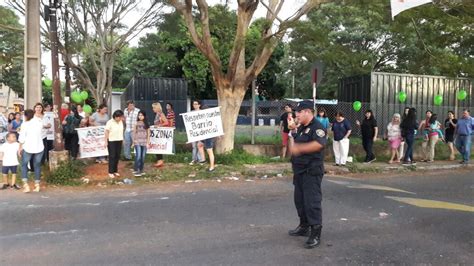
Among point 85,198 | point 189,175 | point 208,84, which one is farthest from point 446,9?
point 208,84

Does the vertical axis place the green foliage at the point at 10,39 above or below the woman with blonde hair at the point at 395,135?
above

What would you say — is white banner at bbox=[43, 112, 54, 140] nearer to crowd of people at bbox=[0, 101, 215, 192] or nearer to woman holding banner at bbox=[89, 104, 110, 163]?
crowd of people at bbox=[0, 101, 215, 192]

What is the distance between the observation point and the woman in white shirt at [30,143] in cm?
879

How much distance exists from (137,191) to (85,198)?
107 centimetres

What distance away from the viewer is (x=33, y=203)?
309 inches

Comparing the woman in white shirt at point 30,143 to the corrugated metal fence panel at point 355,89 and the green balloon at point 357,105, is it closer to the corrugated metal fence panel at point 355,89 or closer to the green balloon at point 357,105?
the green balloon at point 357,105

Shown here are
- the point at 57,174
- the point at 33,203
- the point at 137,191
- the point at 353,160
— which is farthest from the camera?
the point at 353,160

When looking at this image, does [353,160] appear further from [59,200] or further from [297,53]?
[59,200]

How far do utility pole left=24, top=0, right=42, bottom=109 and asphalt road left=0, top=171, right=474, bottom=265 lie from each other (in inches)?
158

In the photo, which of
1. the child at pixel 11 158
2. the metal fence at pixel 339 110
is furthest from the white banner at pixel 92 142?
the metal fence at pixel 339 110

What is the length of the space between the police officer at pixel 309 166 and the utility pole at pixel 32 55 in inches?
354

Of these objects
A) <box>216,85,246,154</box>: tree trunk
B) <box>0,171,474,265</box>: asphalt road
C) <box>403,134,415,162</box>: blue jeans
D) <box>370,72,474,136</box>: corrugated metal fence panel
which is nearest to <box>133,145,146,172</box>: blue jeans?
<box>0,171,474,265</box>: asphalt road

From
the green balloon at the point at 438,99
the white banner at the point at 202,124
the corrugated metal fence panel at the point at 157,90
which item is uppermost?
the corrugated metal fence panel at the point at 157,90

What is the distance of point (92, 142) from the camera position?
10891 millimetres
